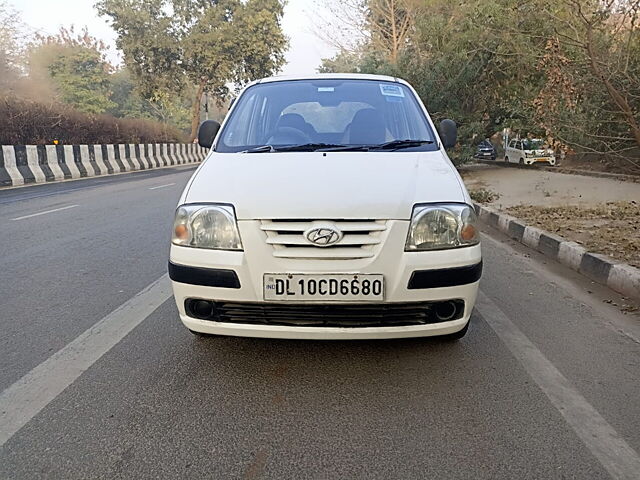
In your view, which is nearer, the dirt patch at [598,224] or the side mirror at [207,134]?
the side mirror at [207,134]

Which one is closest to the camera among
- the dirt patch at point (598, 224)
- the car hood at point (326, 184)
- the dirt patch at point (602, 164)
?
the car hood at point (326, 184)

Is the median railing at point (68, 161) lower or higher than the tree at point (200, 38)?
lower

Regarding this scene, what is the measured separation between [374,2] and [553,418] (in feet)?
88.1

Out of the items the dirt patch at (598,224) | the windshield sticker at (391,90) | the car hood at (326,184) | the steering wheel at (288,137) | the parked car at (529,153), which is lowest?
the parked car at (529,153)

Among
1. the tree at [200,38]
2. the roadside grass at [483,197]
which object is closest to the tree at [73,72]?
the tree at [200,38]

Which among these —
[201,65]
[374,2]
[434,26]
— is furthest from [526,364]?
[201,65]

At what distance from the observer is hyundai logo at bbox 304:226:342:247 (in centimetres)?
264

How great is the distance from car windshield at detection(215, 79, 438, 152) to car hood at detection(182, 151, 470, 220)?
0.95ft

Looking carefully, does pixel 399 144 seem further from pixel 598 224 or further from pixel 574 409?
pixel 598 224

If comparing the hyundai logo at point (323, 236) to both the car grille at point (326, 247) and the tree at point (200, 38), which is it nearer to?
the car grille at point (326, 247)

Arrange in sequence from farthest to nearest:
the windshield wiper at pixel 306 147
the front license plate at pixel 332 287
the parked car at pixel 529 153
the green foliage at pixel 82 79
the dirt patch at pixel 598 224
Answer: the green foliage at pixel 82 79 < the parked car at pixel 529 153 < the dirt patch at pixel 598 224 < the windshield wiper at pixel 306 147 < the front license plate at pixel 332 287

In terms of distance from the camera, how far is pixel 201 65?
36.6 metres

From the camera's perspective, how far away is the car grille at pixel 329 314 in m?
2.67

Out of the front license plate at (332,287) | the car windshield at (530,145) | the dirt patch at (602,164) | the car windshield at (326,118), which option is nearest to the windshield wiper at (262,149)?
the car windshield at (326,118)
